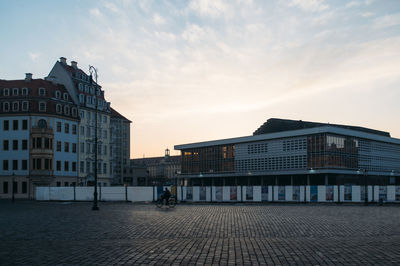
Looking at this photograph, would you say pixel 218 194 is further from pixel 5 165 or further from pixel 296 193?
pixel 5 165

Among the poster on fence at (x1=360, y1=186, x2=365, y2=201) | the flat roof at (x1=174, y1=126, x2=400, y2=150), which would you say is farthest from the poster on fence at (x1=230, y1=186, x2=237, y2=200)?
the flat roof at (x1=174, y1=126, x2=400, y2=150)

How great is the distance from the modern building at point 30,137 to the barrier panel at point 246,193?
682 inches

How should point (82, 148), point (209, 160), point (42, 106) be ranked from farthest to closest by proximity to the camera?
1. point (209, 160)
2. point (82, 148)
3. point (42, 106)

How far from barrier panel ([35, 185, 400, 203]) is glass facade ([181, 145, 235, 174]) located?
59.2 m

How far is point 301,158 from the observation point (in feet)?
303

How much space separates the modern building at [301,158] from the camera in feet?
295

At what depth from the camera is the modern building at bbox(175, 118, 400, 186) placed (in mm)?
89875

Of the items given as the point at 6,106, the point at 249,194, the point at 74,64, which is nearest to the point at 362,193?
the point at 249,194

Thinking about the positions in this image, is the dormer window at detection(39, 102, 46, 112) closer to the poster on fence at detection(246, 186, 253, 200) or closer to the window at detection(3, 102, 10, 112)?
the window at detection(3, 102, 10, 112)

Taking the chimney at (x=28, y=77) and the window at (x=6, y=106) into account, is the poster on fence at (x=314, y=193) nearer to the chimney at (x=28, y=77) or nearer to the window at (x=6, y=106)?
the window at (x=6, y=106)

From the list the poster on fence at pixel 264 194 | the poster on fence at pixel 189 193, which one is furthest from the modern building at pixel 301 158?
the poster on fence at pixel 189 193

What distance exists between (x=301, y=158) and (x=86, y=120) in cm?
4255

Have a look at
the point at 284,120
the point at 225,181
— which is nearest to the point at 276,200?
the point at 225,181

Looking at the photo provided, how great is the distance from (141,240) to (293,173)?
81642mm
